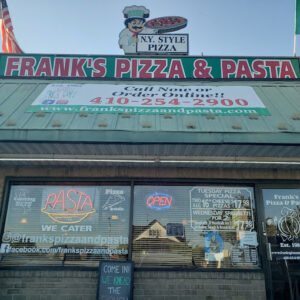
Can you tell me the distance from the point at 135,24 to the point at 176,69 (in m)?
2.66

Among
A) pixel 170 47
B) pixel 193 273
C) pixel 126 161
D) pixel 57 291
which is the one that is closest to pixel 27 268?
pixel 57 291

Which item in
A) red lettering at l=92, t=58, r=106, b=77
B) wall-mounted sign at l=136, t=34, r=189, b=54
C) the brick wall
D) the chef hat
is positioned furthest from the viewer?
the chef hat

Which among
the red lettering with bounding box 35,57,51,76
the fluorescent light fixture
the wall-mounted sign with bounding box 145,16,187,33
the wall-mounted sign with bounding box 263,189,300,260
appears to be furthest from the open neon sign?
the wall-mounted sign with bounding box 145,16,187,33

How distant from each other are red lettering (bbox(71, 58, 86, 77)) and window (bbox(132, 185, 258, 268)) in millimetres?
3538

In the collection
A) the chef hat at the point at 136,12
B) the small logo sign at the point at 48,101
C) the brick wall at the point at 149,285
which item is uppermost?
the chef hat at the point at 136,12

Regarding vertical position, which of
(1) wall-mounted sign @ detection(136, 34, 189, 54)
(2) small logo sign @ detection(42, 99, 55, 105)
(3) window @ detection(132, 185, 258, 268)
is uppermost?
(1) wall-mounted sign @ detection(136, 34, 189, 54)

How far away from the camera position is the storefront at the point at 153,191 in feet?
16.7

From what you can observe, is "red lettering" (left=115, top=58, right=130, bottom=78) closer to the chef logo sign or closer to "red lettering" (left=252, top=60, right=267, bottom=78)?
the chef logo sign

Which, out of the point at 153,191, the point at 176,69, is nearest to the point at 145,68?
the point at 176,69

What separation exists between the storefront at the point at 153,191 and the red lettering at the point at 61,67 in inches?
33.2

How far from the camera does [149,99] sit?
19.5ft

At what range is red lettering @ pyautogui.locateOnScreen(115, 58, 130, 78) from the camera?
7527 mm

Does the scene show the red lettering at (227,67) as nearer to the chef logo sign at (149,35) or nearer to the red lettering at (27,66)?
the chef logo sign at (149,35)

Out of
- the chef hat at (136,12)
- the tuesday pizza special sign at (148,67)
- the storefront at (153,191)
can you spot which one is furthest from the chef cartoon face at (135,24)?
the storefront at (153,191)
